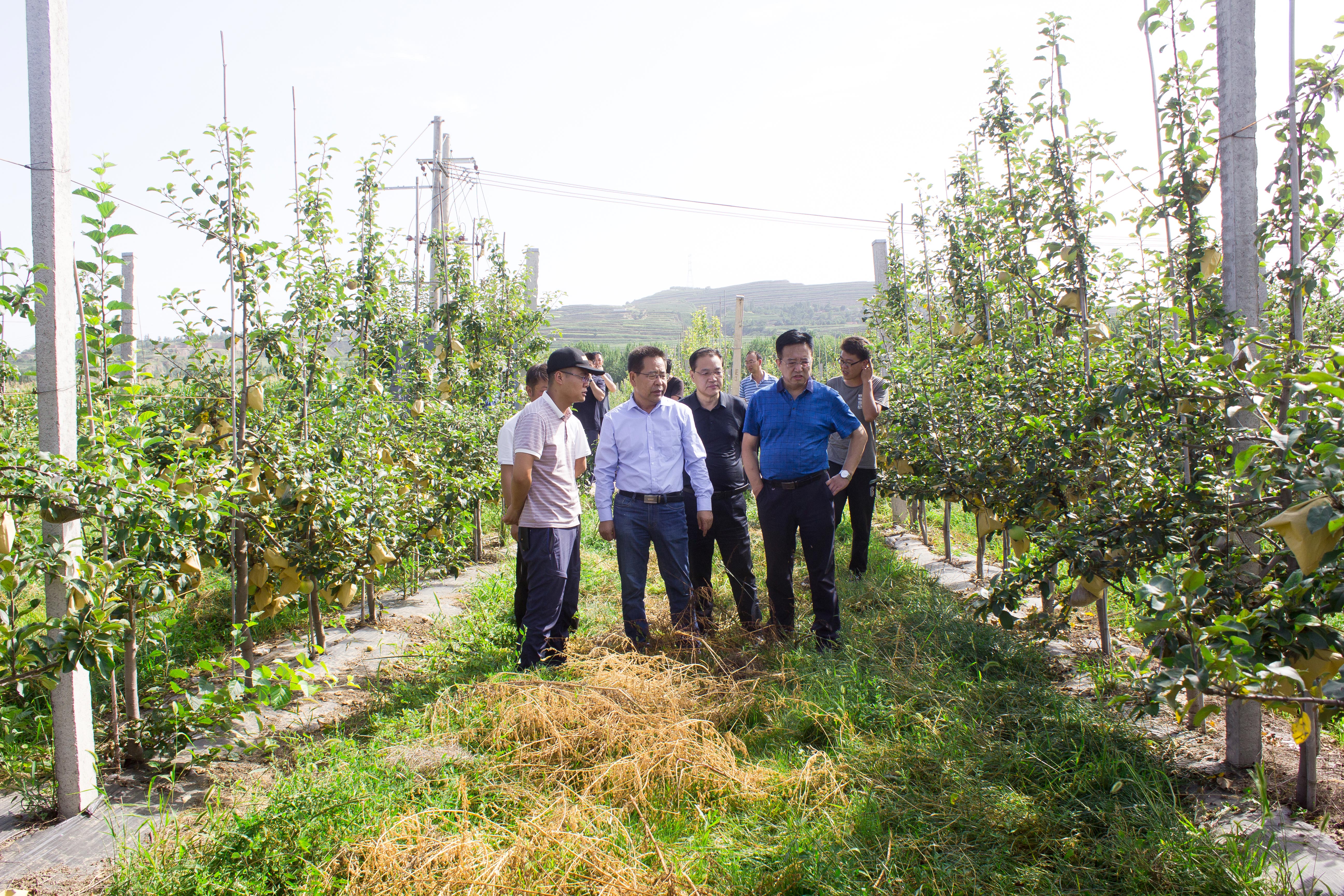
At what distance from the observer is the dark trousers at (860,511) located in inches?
241

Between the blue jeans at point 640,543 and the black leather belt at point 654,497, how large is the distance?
0.04 ft

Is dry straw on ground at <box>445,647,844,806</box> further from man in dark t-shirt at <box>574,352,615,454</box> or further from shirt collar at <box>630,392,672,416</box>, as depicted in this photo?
man in dark t-shirt at <box>574,352,615,454</box>

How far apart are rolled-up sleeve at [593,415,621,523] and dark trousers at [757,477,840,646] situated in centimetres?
86

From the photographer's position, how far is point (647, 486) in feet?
14.3

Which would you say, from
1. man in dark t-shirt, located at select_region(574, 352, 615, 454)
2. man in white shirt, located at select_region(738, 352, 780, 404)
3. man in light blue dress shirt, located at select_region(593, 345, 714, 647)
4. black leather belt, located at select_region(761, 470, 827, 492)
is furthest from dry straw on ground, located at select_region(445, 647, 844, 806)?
man in white shirt, located at select_region(738, 352, 780, 404)

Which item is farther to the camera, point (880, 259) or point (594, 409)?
point (880, 259)

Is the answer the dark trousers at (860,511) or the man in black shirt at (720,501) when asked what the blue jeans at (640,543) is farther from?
the dark trousers at (860,511)

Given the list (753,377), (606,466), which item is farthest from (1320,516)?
(753,377)

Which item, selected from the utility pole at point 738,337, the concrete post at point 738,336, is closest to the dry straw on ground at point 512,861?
the concrete post at point 738,336

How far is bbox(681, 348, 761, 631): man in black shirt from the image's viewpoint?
191 inches

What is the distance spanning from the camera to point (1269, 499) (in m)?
2.25

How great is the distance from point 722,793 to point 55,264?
3017 mm

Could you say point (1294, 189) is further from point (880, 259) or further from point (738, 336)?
point (738, 336)

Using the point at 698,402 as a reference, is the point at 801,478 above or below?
below
